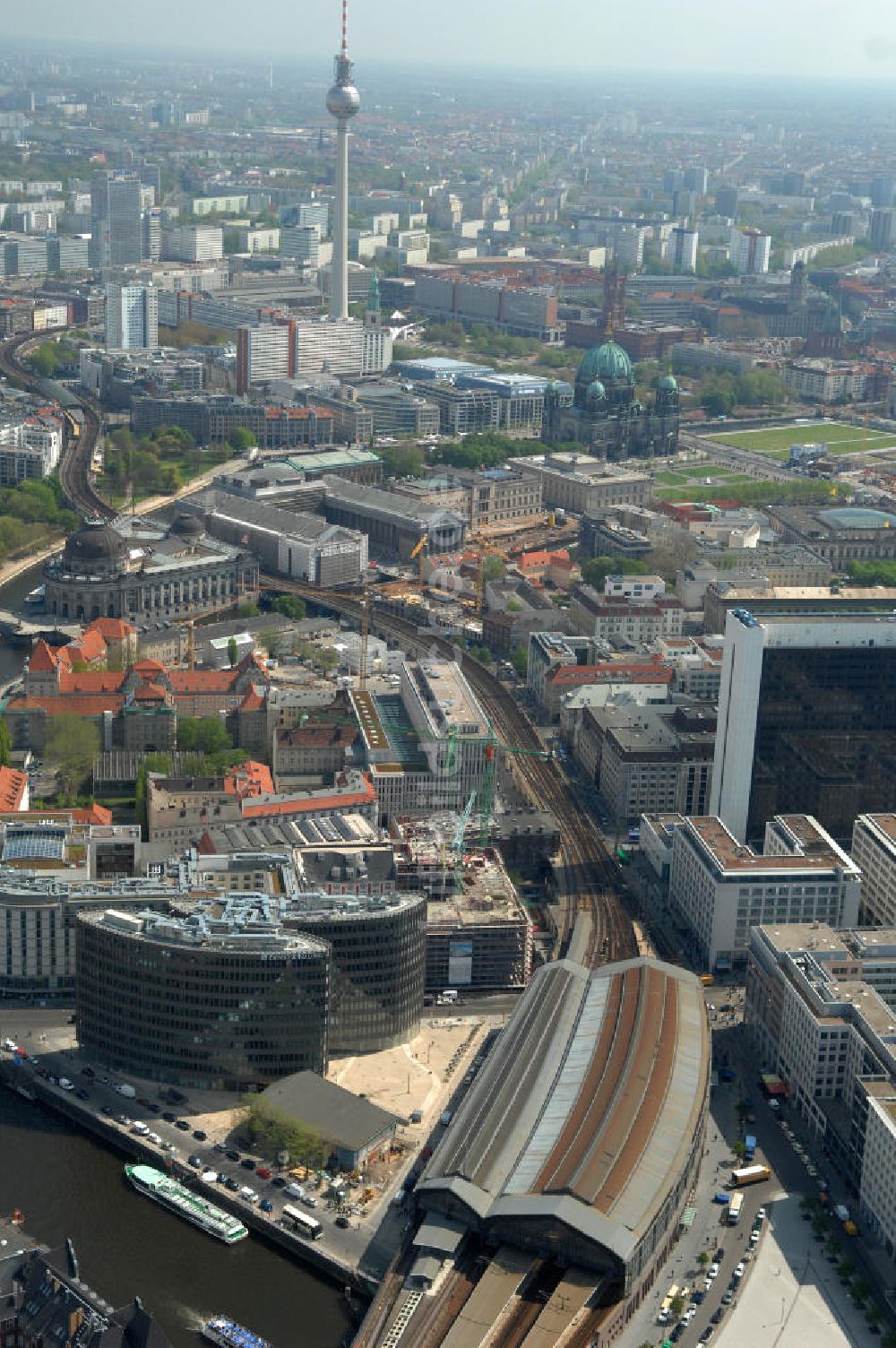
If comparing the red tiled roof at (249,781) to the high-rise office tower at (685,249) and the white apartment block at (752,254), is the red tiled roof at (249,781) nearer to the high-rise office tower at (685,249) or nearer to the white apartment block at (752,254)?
the white apartment block at (752,254)

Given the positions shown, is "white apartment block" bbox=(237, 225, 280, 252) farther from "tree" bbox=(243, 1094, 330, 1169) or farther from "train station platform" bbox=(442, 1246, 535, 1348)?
"train station platform" bbox=(442, 1246, 535, 1348)

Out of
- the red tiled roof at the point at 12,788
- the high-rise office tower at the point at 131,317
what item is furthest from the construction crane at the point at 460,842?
the high-rise office tower at the point at 131,317

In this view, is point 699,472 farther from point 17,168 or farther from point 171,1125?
point 17,168

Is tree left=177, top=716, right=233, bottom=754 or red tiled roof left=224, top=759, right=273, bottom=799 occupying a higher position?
red tiled roof left=224, top=759, right=273, bottom=799

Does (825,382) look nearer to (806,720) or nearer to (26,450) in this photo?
(26,450)

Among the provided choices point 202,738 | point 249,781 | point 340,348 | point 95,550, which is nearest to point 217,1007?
point 249,781


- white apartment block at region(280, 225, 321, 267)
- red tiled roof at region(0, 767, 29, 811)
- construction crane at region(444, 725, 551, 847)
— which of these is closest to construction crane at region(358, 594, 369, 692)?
construction crane at region(444, 725, 551, 847)

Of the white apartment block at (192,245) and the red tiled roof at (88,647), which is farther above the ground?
the white apartment block at (192,245)
